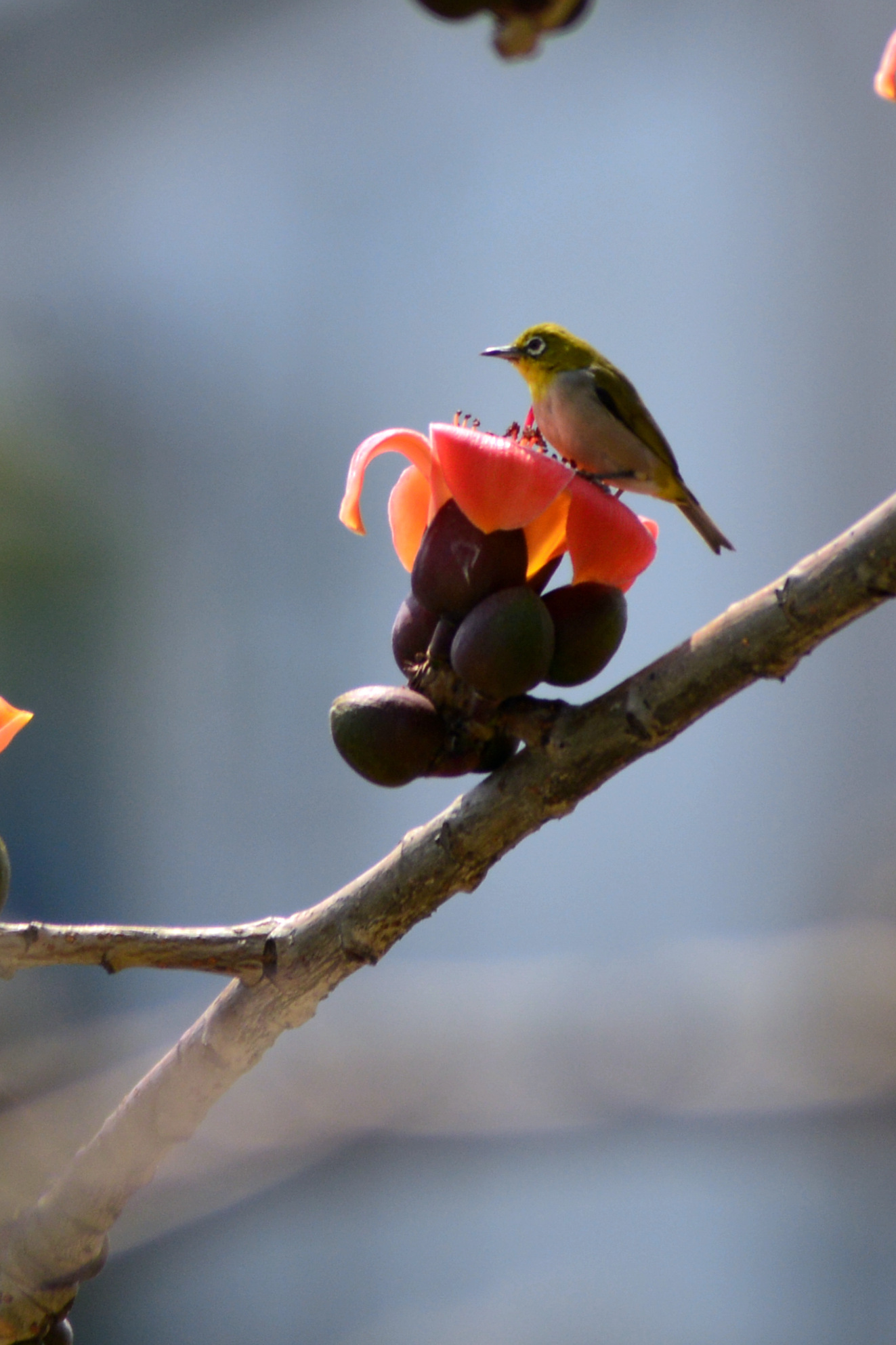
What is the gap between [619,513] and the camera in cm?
30

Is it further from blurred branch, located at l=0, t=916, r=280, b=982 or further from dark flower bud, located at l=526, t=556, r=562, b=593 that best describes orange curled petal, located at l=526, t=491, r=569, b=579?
blurred branch, located at l=0, t=916, r=280, b=982

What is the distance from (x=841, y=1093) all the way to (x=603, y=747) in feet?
4.89

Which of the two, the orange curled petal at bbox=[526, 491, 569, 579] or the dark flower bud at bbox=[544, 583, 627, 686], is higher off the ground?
the orange curled petal at bbox=[526, 491, 569, 579]

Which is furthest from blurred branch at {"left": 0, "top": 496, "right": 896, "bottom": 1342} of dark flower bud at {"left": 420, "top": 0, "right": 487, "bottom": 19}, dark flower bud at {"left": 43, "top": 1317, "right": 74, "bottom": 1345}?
dark flower bud at {"left": 420, "top": 0, "right": 487, "bottom": 19}

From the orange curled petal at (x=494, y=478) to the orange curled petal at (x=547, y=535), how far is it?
2cm

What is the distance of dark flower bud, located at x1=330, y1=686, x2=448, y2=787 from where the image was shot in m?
0.29

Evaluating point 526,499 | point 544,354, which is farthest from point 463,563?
point 544,354

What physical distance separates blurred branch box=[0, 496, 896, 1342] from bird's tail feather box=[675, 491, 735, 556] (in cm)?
33

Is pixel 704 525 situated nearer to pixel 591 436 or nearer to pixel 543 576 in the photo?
pixel 591 436

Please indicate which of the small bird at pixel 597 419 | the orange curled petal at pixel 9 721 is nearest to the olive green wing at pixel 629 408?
the small bird at pixel 597 419

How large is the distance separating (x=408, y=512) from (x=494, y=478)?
6 centimetres

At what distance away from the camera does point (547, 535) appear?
321 millimetres

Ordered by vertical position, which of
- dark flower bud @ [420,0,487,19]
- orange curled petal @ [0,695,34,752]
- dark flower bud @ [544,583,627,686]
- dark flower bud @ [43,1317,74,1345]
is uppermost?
orange curled petal @ [0,695,34,752]

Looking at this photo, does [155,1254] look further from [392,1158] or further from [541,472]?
[541,472]
